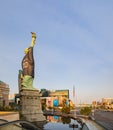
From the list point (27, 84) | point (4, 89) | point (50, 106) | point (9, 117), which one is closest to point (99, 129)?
point (9, 117)

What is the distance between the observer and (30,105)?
76.8 m

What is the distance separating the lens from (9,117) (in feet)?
153

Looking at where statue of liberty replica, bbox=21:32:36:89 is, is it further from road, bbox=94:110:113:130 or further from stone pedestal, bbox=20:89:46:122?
road, bbox=94:110:113:130

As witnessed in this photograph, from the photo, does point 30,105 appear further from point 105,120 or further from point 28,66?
point 105,120

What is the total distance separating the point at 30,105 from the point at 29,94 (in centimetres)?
309

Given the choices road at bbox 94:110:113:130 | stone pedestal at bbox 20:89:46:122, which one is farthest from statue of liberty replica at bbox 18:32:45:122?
road at bbox 94:110:113:130

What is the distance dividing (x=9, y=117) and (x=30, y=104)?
30.4 metres

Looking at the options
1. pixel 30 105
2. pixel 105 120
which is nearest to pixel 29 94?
pixel 30 105

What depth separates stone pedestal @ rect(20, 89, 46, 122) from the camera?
75.0m

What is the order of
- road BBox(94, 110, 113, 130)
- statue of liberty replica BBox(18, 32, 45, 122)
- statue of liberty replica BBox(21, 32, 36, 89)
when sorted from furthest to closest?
statue of liberty replica BBox(21, 32, 36, 89), statue of liberty replica BBox(18, 32, 45, 122), road BBox(94, 110, 113, 130)

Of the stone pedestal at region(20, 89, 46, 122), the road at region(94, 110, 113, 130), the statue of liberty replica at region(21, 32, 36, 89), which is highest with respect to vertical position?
the statue of liberty replica at region(21, 32, 36, 89)

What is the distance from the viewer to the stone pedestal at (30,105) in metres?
75.0

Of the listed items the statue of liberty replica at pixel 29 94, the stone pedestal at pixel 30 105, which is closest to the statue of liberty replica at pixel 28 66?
the statue of liberty replica at pixel 29 94

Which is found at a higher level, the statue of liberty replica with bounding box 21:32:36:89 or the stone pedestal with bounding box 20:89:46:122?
the statue of liberty replica with bounding box 21:32:36:89
